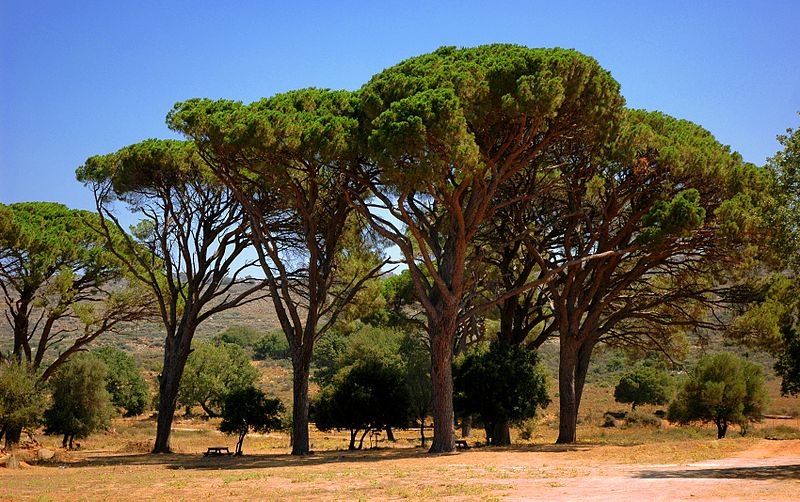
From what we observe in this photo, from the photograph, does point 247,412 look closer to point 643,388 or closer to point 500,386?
point 500,386

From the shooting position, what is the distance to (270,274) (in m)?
24.9

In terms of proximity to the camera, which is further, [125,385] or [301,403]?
[125,385]

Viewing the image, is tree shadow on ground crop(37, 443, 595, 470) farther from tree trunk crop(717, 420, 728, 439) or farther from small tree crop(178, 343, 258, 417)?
small tree crop(178, 343, 258, 417)

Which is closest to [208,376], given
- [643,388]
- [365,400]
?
[365,400]

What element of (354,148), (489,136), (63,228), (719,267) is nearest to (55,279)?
(63,228)

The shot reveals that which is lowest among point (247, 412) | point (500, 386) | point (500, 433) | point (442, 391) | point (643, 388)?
point (500, 433)

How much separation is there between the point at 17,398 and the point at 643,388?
4520cm

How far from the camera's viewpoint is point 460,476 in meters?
15.6

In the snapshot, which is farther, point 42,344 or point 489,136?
point 42,344

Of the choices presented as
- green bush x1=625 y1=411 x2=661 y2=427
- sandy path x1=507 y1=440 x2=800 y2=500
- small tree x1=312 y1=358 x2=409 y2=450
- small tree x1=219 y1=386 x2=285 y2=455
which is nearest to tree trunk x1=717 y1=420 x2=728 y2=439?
green bush x1=625 y1=411 x2=661 y2=427

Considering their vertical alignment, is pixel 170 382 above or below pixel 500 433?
above

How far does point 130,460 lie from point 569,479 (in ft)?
49.7

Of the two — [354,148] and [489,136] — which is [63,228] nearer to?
[354,148]

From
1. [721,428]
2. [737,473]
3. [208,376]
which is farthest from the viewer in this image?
Answer: [208,376]
